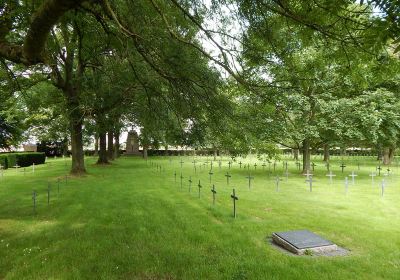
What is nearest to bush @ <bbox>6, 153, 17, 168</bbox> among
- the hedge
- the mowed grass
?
the hedge

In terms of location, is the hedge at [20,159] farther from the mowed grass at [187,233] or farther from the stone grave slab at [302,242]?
the stone grave slab at [302,242]

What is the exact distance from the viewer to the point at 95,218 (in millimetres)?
10547

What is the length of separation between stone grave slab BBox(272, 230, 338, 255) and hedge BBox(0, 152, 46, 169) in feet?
94.5

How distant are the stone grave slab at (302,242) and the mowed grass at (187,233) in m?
0.30

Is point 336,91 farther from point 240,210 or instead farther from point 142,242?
point 142,242

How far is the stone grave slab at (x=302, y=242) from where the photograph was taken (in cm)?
744

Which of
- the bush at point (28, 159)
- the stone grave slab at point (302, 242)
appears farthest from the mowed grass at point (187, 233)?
the bush at point (28, 159)

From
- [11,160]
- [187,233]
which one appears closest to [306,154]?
[187,233]

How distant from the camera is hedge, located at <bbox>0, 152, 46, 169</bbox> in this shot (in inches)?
1211

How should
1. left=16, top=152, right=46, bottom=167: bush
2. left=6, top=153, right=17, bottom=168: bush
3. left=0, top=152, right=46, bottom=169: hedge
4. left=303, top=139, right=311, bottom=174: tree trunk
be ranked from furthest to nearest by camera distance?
left=16, top=152, right=46, bottom=167: bush → left=6, top=153, right=17, bottom=168: bush → left=0, top=152, right=46, bottom=169: hedge → left=303, top=139, right=311, bottom=174: tree trunk

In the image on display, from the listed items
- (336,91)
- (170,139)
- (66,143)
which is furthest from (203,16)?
(66,143)

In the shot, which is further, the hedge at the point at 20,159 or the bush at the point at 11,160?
the bush at the point at 11,160

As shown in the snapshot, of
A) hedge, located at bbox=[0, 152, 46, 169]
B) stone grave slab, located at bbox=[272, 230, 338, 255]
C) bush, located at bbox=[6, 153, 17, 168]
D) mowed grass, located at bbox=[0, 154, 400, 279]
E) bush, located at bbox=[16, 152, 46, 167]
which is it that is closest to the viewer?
mowed grass, located at bbox=[0, 154, 400, 279]

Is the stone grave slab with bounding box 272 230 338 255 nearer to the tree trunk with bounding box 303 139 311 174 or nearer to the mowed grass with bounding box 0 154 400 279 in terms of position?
the mowed grass with bounding box 0 154 400 279
